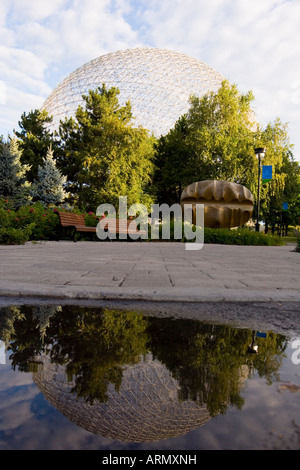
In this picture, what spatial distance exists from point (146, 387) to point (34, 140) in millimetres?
36207

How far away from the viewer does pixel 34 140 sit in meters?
34.1

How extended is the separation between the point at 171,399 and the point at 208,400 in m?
0.16

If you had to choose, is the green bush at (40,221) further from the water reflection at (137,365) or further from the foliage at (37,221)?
the water reflection at (137,365)

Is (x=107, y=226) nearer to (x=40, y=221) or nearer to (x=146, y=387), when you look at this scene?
(x=40, y=221)

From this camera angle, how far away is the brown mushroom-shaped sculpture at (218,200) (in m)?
21.7

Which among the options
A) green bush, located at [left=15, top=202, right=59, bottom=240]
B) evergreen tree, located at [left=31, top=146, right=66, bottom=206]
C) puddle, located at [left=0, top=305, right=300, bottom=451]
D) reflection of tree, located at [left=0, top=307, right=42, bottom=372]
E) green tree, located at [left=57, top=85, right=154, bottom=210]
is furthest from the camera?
evergreen tree, located at [left=31, top=146, right=66, bottom=206]

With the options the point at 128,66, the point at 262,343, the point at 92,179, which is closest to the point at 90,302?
the point at 262,343

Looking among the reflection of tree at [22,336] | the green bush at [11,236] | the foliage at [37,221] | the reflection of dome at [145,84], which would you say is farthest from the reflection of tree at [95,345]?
the reflection of dome at [145,84]

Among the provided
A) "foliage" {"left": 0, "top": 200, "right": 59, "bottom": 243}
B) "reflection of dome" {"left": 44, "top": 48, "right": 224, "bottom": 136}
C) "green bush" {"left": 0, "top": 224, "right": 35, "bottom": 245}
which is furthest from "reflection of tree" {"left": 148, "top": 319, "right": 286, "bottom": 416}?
"reflection of dome" {"left": 44, "top": 48, "right": 224, "bottom": 136}

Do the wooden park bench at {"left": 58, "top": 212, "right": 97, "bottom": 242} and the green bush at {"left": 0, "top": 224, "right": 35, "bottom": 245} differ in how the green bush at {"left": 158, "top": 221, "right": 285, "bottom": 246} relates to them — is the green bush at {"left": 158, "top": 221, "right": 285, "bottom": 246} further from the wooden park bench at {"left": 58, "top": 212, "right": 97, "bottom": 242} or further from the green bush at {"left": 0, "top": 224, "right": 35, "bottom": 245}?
Answer: the green bush at {"left": 0, "top": 224, "right": 35, "bottom": 245}

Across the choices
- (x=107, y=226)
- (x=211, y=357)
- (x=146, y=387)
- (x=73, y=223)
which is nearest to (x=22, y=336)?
(x=146, y=387)

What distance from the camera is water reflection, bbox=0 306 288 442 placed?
4.32 ft

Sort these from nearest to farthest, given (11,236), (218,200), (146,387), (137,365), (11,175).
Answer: (146,387) < (137,365) < (11,236) < (218,200) < (11,175)
